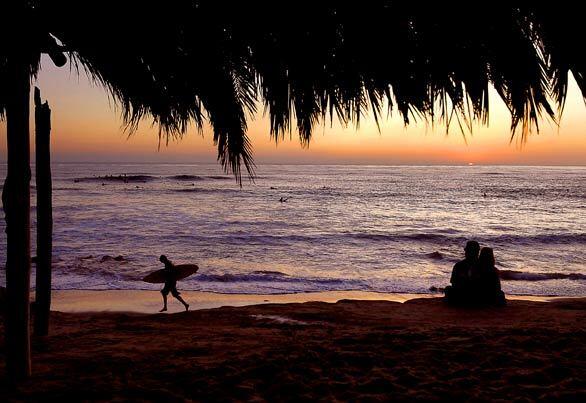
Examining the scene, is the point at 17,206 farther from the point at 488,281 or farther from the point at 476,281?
the point at 488,281

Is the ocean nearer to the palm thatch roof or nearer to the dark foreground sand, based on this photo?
the dark foreground sand

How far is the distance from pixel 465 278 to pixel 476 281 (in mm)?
167

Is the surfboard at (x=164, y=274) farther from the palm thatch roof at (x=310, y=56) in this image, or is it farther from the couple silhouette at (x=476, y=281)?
the palm thatch roof at (x=310, y=56)

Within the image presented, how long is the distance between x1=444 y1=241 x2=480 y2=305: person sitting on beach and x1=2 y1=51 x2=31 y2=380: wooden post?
619cm

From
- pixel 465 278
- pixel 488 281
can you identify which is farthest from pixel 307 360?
pixel 488 281

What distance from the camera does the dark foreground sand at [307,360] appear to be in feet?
11.3

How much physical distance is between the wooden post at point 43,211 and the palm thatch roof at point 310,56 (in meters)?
1.12

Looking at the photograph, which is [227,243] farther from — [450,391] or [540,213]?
[540,213]

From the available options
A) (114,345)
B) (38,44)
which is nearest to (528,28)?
(38,44)

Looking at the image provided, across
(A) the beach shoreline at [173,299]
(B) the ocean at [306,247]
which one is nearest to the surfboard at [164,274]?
(A) the beach shoreline at [173,299]

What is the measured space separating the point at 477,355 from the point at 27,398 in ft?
12.1

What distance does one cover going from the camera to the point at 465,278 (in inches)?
290

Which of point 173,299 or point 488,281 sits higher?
point 488,281

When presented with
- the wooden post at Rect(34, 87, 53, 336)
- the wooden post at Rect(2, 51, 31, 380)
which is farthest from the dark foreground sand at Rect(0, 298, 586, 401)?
the wooden post at Rect(2, 51, 31, 380)
